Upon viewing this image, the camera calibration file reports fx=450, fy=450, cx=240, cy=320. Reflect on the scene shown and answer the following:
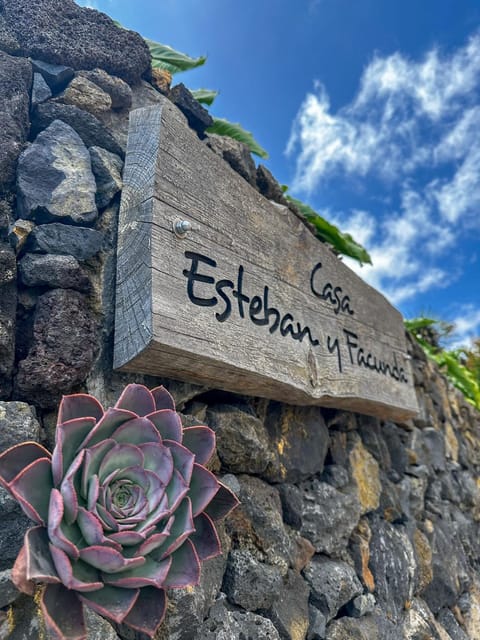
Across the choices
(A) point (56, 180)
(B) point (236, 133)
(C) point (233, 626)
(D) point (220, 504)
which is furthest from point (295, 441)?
(B) point (236, 133)

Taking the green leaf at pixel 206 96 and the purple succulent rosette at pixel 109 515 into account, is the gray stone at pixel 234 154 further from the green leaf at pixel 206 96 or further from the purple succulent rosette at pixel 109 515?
the purple succulent rosette at pixel 109 515

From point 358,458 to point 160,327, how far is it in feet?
3.93

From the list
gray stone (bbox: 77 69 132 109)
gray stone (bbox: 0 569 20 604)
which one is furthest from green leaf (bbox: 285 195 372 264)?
gray stone (bbox: 0 569 20 604)

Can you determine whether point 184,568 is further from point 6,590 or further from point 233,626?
point 233,626

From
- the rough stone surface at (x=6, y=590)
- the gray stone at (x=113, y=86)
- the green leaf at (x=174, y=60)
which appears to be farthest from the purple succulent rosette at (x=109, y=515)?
the green leaf at (x=174, y=60)

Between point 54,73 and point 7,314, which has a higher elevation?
point 54,73

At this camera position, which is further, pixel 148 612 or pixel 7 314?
pixel 7 314

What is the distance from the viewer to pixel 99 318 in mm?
994

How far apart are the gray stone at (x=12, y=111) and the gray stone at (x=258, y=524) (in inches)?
34.7

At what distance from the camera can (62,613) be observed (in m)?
0.59

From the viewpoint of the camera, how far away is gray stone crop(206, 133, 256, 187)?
5.25ft

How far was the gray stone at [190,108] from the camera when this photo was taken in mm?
1567

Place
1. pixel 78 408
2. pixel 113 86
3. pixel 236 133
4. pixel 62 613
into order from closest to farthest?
pixel 62 613 → pixel 78 408 → pixel 113 86 → pixel 236 133

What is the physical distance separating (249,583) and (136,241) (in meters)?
0.82
